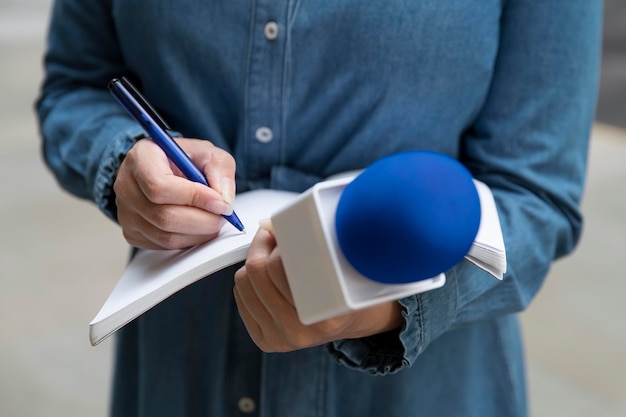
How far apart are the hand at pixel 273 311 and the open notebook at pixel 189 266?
17 millimetres

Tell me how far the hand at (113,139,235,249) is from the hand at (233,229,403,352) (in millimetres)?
40

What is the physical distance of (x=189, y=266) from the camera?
35cm

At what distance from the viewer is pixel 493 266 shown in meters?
0.33

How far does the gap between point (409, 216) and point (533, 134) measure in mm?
228

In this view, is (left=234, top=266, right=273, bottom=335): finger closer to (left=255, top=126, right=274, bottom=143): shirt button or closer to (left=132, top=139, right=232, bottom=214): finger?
(left=132, top=139, right=232, bottom=214): finger

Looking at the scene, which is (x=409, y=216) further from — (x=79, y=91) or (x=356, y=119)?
(x=79, y=91)

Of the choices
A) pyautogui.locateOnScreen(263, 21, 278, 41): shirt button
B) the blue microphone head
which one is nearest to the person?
pyautogui.locateOnScreen(263, 21, 278, 41): shirt button

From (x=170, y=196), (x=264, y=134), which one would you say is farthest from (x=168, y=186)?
(x=264, y=134)

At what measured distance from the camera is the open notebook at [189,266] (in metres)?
0.33

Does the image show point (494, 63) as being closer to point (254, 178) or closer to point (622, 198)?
point (254, 178)

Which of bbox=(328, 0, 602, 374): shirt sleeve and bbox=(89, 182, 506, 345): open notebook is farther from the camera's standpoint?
bbox=(328, 0, 602, 374): shirt sleeve

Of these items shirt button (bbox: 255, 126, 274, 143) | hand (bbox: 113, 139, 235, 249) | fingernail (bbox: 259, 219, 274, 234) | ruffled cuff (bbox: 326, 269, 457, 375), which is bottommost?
ruffled cuff (bbox: 326, 269, 457, 375)

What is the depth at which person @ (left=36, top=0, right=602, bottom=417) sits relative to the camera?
446 millimetres

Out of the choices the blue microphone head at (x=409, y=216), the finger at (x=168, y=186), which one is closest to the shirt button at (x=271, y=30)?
the finger at (x=168, y=186)
